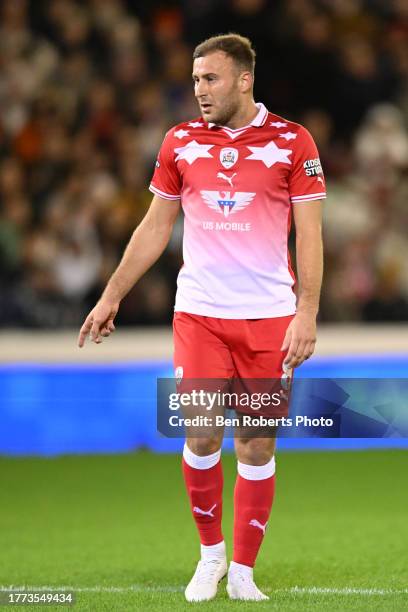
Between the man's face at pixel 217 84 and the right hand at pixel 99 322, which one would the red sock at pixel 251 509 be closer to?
the right hand at pixel 99 322

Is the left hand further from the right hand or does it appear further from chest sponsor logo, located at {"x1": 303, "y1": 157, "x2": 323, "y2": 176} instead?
the right hand

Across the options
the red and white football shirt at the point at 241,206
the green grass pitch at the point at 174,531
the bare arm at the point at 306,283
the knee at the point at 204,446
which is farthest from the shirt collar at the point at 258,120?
the green grass pitch at the point at 174,531

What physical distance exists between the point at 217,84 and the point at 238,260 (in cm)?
63

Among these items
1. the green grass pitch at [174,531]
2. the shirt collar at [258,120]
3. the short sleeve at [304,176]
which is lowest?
the green grass pitch at [174,531]

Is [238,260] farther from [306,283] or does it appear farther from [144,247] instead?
[144,247]

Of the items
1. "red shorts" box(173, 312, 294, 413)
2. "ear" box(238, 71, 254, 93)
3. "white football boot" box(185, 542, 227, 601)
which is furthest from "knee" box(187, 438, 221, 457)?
"ear" box(238, 71, 254, 93)

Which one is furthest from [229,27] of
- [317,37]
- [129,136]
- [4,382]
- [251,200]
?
[251,200]

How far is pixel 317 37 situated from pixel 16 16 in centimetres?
266

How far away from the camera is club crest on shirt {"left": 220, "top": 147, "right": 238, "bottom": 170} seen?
4.82 m

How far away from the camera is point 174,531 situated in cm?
651

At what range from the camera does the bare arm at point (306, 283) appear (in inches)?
185

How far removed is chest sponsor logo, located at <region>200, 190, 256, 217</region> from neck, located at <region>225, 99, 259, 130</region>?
0.25 m

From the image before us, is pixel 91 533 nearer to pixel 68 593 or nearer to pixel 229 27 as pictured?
pixel 68 593

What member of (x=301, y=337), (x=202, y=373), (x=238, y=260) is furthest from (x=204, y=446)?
(x=238, y=260)
